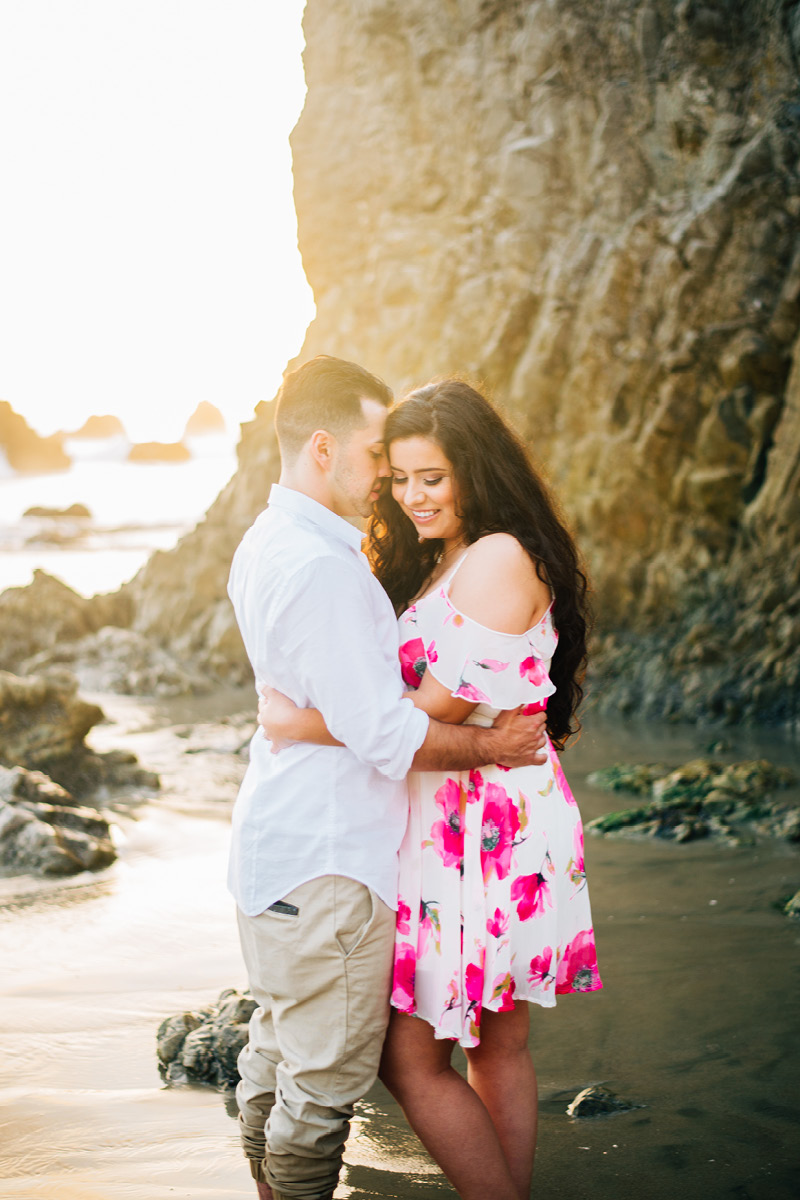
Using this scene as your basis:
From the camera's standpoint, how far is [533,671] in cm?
281

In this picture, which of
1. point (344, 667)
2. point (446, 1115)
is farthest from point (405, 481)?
point (446, 1115)

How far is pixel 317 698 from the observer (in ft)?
8.07

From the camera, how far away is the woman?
2.61 meters

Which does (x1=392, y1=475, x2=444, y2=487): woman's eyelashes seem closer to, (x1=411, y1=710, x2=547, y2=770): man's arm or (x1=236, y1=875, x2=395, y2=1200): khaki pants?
(x1=411, y1=710, x2=547, y2=770): man's arm

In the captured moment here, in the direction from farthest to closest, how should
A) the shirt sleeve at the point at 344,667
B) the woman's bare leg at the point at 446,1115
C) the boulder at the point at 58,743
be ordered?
the boulder at the point at 58,743 → the woman's bare leg at the point at 446,1115 → the shirt sleeve at the point at 344,667

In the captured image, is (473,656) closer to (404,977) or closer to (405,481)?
(405,481)

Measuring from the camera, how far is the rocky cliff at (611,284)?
11.3 metres

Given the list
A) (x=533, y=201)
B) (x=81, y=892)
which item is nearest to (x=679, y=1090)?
(x=81, y=892)

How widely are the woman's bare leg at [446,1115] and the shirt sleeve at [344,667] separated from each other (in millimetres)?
742

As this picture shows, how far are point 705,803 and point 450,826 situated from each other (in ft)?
15.5

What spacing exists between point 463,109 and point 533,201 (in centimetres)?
310

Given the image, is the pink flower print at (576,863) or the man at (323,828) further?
the pink flower print at (576,863)

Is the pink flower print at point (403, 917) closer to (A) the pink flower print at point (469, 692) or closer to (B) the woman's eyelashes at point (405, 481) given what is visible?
(A) the pink flower print at point (469, 692)

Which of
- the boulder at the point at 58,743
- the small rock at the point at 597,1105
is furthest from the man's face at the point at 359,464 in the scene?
the boulder at the point at 58,743
